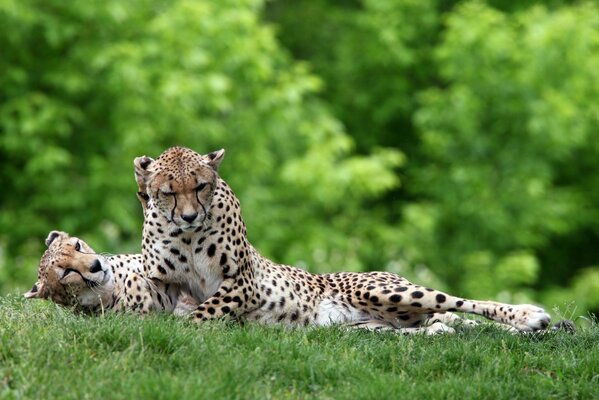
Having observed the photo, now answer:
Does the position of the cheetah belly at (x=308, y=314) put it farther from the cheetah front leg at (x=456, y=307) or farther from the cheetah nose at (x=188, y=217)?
the cheetah nose at (x=188, y=217)

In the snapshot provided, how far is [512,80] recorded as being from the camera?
1969 centimetres

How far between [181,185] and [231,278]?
2.45 ft

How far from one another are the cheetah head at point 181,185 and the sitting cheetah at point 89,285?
1.65ft

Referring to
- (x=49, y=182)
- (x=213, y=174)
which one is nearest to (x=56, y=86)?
(x=49, y=182)

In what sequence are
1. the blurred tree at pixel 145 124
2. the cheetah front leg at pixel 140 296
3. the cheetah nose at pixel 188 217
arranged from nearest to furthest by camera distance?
1. the cheetah nose at pixel 188 217
2. the cheetah front leg at pixel 140 296
3. the blurred tree at pixel 145 124

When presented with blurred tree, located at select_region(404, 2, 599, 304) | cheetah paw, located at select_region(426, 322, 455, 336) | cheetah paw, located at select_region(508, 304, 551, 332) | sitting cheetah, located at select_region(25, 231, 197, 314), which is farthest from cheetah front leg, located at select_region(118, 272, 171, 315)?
blurred tree, located at select_region(404, 2, 599, 304)

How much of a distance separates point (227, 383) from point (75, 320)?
1.21m

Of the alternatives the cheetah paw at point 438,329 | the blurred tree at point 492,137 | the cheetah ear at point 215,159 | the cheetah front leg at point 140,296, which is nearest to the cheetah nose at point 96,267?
the cheetah front leg at point 140,296

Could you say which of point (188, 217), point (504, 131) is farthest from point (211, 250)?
point (504, 131)

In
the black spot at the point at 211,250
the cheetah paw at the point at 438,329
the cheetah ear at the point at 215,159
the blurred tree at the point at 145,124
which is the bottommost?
the cheetah paw at the point at 438,329

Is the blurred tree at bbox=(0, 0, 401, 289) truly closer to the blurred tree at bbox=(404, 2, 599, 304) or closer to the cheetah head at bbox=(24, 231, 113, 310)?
the blurred tree at bbox=(404, 2, 599, 304)

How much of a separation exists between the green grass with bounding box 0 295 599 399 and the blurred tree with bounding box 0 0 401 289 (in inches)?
373

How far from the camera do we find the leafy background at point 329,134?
56.2 ft

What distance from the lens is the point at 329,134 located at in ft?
64.0
